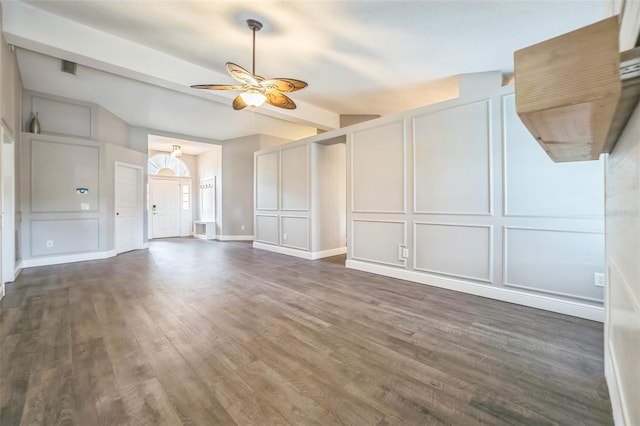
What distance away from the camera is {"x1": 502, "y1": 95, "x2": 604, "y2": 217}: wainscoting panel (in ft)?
8.58

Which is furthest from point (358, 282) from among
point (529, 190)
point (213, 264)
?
point (213, 264)

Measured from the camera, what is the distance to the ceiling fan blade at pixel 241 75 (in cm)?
278

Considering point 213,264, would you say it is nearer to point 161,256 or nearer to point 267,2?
point 161,256

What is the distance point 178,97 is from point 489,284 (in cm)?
626

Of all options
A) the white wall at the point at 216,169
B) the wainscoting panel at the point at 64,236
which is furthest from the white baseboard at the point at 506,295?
the white wall at the point at 216,169

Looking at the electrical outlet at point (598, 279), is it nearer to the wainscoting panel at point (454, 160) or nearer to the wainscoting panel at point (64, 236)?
the wainscoting panel at point (454, 160)

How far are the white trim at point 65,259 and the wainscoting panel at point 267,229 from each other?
10.3ft

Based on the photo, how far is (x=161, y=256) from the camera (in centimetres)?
592

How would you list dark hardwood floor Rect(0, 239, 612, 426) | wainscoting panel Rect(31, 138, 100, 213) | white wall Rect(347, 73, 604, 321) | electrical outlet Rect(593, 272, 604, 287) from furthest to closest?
wainscoting panel Rect(31, 138, 100, 213)
white wall Rect(347, 73, 604, 321)
electrical outlet Rect(593, 272, 604, 287)
dark hardwood floor Rect(0, 239, 612, 426)

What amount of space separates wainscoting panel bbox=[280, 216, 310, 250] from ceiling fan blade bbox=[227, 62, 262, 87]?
3.08m

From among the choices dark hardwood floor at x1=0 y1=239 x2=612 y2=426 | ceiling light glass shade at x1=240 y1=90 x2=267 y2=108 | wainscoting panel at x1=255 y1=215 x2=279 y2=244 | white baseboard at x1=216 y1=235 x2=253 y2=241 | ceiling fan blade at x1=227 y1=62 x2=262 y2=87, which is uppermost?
ceiling fan blade at x1=227 y1=62 x2=262 y2=87

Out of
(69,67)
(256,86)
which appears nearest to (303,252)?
(256,86)

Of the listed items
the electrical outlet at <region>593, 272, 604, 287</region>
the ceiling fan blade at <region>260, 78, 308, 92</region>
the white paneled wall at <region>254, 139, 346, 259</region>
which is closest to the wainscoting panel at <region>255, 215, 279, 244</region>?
the white paneled wall at <region>254, 139, 346, 259</region>

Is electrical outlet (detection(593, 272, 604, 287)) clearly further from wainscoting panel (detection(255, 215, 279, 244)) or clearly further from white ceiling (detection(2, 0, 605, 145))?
wainscoting panel (detection(255, 215, 279, 244))
